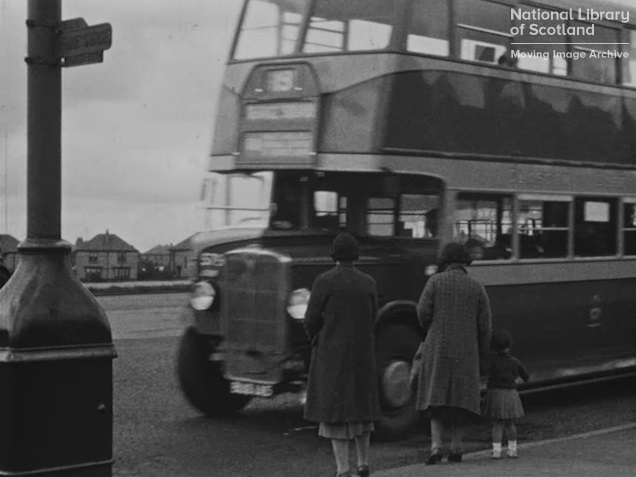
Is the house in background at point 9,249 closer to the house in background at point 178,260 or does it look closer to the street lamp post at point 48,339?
the house in background at point 178,260

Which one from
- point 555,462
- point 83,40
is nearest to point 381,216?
point 555,462

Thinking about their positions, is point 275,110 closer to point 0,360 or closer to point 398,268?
point 398,268

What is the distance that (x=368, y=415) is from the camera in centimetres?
888

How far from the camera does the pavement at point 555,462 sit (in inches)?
360

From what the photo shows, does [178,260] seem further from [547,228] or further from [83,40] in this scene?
[83,40]

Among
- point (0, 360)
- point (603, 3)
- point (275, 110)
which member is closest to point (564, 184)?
point (603, 3)

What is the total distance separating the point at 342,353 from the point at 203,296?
371cm

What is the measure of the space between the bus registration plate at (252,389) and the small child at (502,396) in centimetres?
231

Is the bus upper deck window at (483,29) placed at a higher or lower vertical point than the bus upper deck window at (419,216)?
higher

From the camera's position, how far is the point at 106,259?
4034 centimetres

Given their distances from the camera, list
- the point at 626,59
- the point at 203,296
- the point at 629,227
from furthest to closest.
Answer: the point at 626,59
the point at 629,227
the point at 203,296

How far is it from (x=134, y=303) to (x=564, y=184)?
20564 mm

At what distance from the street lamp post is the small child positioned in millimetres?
3989

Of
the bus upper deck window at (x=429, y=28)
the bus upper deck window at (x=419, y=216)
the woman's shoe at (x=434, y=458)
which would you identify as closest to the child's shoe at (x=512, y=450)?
the woman's shoe at (x=434, y=458)
